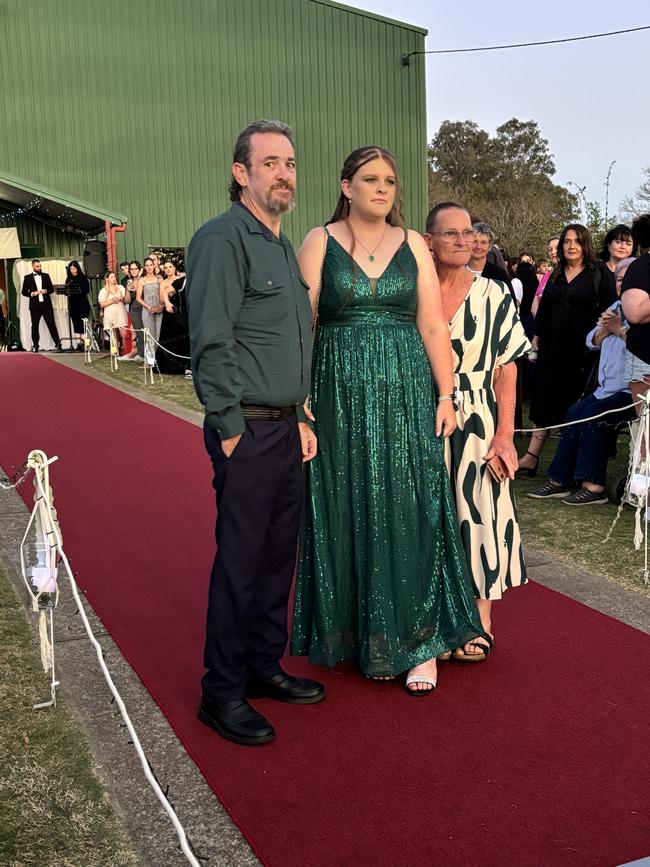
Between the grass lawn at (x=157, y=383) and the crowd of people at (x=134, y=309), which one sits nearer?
the grass lawn at (x=157, y=383)

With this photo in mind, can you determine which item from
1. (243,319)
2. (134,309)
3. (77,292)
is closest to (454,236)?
(243,319)

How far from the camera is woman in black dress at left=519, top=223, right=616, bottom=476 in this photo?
7211 mm

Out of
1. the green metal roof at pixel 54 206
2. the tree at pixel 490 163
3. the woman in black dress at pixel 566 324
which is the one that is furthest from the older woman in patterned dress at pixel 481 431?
the tree at pixel 490 163

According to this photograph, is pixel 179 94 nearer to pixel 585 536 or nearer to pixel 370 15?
pixel 370 15

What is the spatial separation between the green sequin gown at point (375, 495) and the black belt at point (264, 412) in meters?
0.36

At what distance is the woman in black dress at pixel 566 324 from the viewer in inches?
284

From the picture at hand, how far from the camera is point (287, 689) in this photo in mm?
3516

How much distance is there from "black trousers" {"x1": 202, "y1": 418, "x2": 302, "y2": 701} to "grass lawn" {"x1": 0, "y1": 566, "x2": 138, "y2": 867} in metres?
0.53

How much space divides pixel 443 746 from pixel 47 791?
1263 mm

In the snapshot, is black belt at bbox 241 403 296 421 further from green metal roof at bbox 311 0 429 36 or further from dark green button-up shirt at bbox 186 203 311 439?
green metal roof at bbox 311 0 429 36

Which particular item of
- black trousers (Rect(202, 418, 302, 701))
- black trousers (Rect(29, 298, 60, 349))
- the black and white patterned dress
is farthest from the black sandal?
black trousers (Rect(29, 298, 60, 349))

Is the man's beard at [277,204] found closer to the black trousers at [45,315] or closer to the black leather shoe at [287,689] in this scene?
the black leather shoe at [287,689]

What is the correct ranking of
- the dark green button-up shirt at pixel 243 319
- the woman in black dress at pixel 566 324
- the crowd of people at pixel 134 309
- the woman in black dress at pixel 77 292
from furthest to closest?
1. the woman in black dress at pixel 77 292
2. the crowd of people at pixel 134 309
3. the woman in black dress at pixel 566 324
4. the dark green button-up shirt at pixel 243 319

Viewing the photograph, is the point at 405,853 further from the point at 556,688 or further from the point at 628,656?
the point at 628,656
